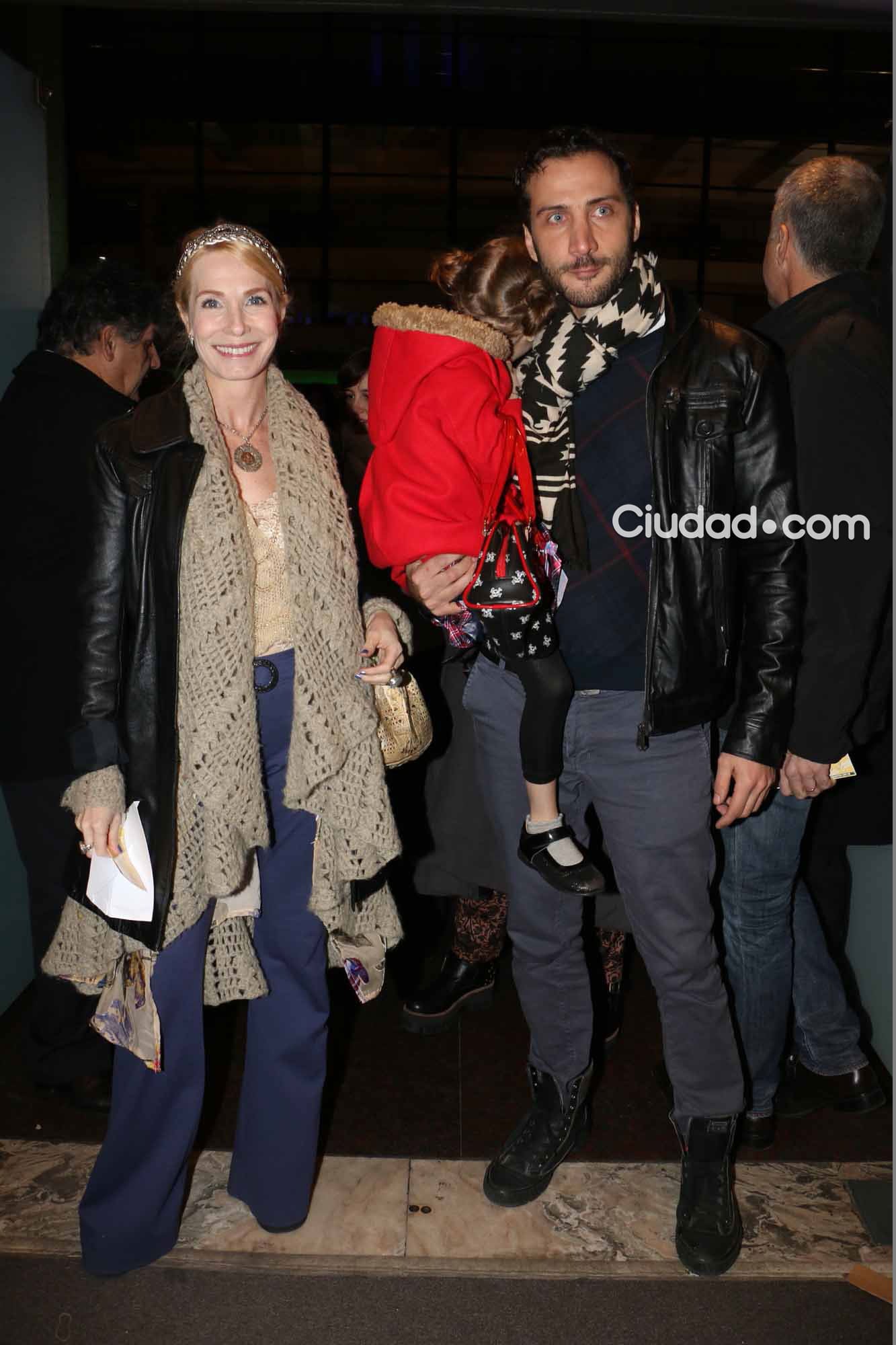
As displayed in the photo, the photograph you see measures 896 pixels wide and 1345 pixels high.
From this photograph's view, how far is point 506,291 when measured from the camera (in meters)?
2.21

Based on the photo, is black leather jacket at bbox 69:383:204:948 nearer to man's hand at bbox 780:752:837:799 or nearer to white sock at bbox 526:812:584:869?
white sock at bbox 526:812:584:869

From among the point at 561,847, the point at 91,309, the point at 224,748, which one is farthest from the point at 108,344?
the point at 561,847

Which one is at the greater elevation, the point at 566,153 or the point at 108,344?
the point at 566,153

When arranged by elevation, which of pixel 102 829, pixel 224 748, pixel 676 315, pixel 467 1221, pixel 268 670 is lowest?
pixel 467 1221

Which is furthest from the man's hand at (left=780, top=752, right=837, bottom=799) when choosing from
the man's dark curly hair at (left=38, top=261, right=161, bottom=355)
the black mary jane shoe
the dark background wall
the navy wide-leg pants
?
the dark background wall

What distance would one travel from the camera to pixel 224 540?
2.02m

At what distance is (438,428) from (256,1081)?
1371 millimetres

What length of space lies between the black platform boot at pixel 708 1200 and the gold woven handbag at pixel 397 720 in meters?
0.98

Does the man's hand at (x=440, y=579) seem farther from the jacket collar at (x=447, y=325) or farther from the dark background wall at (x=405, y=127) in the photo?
the dark background wall at (x=405, y=127)

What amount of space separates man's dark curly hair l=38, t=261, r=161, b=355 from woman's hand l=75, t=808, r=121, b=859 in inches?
55.4

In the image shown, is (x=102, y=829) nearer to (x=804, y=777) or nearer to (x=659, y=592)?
(x=659, y=592)

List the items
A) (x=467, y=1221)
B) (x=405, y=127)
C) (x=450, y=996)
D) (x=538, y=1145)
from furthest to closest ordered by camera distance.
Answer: (x=405, y=127) < (x=450, y=996) < (x=538, y=1145) < (x=467, y=1221)

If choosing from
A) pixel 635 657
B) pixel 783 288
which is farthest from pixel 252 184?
pixel 635 657

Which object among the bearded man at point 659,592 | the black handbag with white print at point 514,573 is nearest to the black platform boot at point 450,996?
the bearded man at point 659,592
